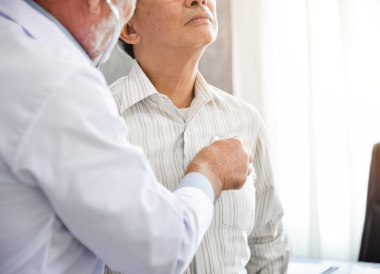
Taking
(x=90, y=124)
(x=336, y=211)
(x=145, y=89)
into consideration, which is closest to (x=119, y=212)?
(x=90, y=124)

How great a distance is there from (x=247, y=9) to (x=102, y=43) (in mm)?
2199

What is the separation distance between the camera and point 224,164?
3.35ft

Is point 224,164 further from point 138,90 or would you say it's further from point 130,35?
point 130,35

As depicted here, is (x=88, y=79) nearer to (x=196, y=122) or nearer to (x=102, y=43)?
(x=102, y=43)

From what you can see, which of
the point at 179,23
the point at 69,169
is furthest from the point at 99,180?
the point at 179,23

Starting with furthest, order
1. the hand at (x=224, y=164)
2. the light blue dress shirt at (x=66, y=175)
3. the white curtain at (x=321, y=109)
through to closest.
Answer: the white curtain at (x=321, y=109) → the hand at (x=224, y=164) → the light blue dress shirt at (x=66, y=175)

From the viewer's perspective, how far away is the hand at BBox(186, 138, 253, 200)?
0.97 meters

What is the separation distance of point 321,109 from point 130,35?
1.59m

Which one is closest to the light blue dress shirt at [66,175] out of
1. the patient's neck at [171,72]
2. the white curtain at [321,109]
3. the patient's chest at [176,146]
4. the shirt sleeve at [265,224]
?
the patient's chest at [176,146]

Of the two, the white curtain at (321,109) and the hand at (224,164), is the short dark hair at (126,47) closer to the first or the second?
the hand at (224,164)

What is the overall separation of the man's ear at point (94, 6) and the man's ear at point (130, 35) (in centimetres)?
56

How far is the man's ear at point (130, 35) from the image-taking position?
1.34 metres

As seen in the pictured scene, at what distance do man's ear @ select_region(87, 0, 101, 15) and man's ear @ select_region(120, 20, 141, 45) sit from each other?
0.56 meters

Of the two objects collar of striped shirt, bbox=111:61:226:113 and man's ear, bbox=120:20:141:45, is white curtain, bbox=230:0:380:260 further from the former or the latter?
man's ear, bbox=120:20:141:45
